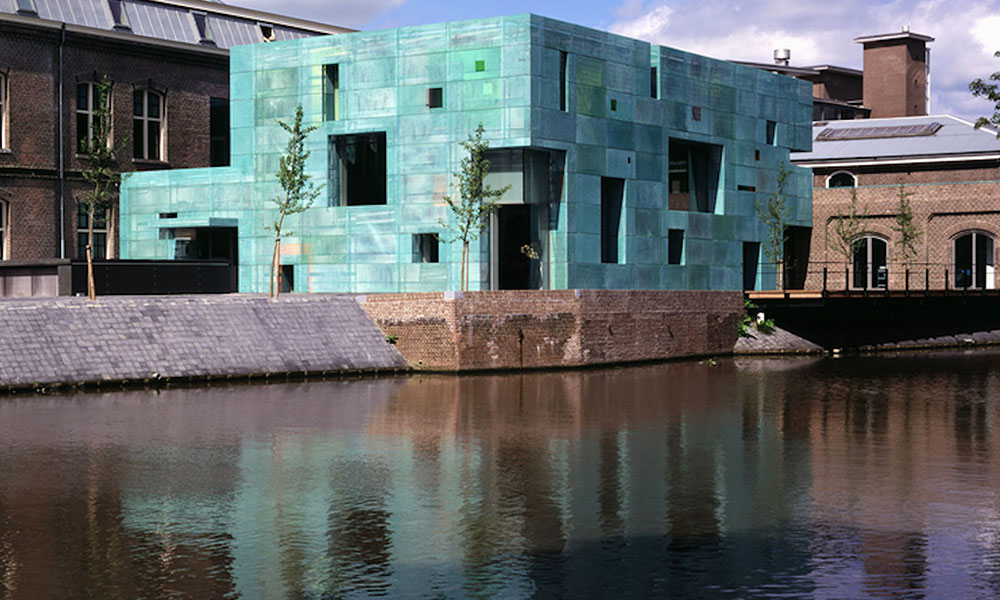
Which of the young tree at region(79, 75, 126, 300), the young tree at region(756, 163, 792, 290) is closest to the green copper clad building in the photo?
the young tree at region(79, 75, 126, 300)

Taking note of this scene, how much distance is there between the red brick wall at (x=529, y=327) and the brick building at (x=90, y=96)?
20975mm

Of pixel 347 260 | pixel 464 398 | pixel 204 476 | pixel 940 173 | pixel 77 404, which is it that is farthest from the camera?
pixel 940 173

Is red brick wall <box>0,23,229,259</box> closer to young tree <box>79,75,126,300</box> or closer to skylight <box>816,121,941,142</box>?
young tree <box>79,75,126,300</box>

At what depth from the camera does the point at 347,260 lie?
50812mm

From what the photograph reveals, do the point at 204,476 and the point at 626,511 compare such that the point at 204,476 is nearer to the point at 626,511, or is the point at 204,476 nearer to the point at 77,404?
the point at 626,511

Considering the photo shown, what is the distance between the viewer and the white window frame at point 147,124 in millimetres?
58719

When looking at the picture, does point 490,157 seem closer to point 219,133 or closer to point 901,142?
point 219,133

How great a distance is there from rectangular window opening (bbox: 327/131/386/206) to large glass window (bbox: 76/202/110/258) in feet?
36.8

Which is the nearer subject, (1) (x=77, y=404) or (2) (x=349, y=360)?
(1) (x=77, y=404)

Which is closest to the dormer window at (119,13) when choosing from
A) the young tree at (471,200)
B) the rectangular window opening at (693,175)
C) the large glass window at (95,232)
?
the large glass window at (95,232)

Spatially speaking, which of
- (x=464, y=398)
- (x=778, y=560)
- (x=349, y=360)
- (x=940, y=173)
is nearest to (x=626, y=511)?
(x=778, y=560)

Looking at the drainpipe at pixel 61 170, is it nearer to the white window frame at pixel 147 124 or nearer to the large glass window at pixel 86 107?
the large glass window at pixel 86 107

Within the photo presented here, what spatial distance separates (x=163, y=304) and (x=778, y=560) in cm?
2603

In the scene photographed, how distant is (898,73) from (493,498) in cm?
7993
